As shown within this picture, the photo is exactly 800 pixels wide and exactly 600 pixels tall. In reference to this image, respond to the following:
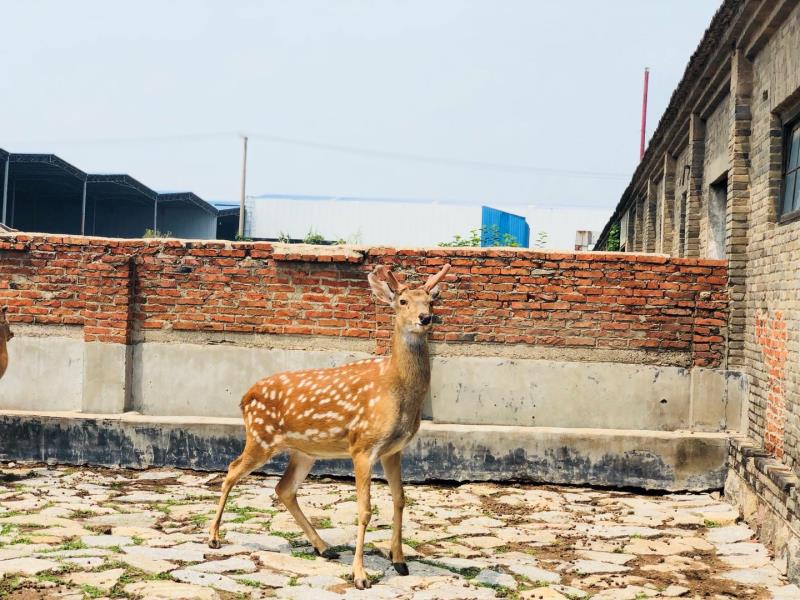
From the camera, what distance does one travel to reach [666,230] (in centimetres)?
1736

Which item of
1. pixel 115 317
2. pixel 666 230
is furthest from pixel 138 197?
pixel 115 317

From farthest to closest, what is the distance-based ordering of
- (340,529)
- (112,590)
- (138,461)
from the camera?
(138,461), (340,529), (112,590)

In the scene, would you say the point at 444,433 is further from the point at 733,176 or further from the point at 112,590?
the point at 112,590

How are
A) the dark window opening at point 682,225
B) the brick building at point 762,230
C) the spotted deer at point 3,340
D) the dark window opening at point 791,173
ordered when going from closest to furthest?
the brick building at point 762,230 < the dark window opening at point 791,173 < the spotted deer at point 3,340 < the dark window opening at point 682,225

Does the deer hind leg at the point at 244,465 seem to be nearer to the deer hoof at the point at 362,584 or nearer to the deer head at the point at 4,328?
the deer hoof at the point at 362,584

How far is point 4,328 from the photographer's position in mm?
10297

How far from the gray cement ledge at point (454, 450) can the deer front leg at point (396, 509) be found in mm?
3295

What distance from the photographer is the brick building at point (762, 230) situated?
26.5 feet

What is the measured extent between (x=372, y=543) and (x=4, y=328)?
5.14 meters

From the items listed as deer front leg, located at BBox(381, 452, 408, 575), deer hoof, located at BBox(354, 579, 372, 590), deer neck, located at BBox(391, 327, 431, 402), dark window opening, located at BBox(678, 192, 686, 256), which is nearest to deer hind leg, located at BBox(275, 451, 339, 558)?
deer front leg, located at BBox(381, 452, 408, 575)

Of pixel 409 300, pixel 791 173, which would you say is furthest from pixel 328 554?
pixel 791 173

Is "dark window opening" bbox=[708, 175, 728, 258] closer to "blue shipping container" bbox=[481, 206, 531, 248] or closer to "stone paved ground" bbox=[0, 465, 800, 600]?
"stone paved ground" bbox=[0, 465, 800, 600]


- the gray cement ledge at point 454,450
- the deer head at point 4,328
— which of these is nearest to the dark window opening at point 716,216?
the gray cement ledge at point 454,450

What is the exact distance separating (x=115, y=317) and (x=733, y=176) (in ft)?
23.0
